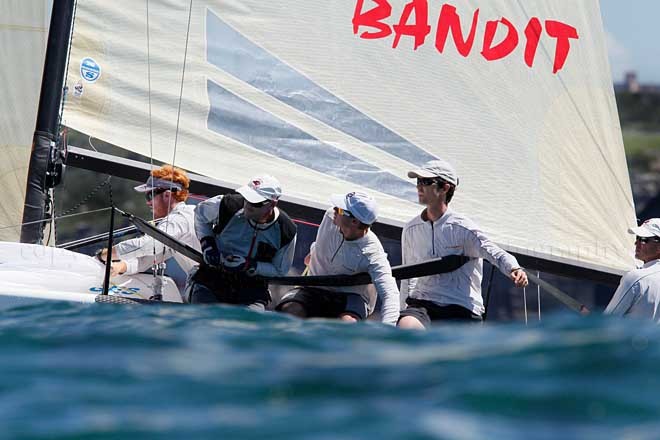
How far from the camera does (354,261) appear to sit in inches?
177

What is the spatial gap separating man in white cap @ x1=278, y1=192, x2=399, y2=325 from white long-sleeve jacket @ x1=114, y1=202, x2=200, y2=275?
1.59 ft

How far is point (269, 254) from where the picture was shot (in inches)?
174

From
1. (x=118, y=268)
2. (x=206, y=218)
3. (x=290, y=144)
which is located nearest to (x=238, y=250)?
(x=206, y=218)

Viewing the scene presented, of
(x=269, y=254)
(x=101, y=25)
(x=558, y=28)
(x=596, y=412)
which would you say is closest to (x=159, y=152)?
(x=101, y=25)

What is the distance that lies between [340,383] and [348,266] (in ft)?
7.12

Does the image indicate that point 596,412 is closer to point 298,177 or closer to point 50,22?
point 298,177

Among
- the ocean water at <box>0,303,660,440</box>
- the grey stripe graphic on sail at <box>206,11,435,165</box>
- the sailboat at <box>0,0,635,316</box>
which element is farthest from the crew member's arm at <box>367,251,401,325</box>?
the ocean water at <box>0,303,660,440</box>

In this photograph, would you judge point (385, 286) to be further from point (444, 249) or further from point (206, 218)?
point (206, 218)

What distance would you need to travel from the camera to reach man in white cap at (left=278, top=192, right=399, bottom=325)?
14.4 feet

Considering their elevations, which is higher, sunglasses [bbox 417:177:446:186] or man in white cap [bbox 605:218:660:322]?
sunglasses [bbox 417:177:446:186]

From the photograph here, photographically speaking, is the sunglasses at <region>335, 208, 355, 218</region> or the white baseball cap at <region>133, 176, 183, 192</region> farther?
the white baseball cap at <region>133, 176, 183, 192</region>

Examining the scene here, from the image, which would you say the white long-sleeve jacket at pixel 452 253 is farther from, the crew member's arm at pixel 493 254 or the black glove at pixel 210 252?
the black glove at pixel 210 252

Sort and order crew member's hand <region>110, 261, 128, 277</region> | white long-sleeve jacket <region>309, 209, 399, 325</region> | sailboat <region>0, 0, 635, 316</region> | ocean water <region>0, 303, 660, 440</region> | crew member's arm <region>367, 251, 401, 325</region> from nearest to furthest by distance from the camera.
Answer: ocean water <region>0, 303, 660, 440</region>, crew member's arm <region>367, 251, 401, 325</region>, white long-sleeve jacket <region>309, 209, 399, 325</region>, crew member's hand <region>110, 261, 128, 277</region>, sailboat <region>0, 0, 635, 316</region>

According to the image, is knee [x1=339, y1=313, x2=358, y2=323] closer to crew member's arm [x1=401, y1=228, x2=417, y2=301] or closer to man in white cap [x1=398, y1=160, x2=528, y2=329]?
man in white cap [x1=398, y1=160, x2=528, y2=329]
